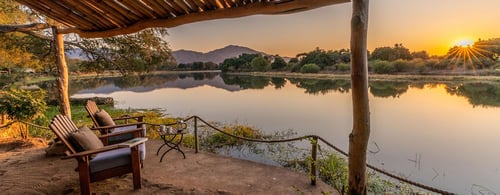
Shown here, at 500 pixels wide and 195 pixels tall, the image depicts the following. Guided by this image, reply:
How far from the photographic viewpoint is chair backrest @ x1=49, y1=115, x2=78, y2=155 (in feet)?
9.13

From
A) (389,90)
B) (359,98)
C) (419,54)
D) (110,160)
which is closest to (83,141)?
(110,160)

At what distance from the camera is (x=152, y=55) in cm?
803

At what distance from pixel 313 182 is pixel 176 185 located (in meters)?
1.75

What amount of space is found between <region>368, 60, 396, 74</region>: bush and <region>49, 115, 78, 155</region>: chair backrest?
3220 centimetres

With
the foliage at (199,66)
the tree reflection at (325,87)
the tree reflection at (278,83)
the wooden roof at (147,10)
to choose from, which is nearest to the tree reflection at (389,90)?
the tree reflection at (325,87)

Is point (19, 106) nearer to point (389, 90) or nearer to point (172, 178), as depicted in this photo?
point (172, 178)

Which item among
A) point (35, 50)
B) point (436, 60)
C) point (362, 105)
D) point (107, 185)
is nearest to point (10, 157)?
point (107, 185)

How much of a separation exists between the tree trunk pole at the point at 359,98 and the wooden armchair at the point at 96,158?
233 cm

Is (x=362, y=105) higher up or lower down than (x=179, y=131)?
higher up

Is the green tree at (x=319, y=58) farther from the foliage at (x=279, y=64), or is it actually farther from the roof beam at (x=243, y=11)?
the roof beam at (x=243, y=11)

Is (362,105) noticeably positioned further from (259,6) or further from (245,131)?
(245,131)

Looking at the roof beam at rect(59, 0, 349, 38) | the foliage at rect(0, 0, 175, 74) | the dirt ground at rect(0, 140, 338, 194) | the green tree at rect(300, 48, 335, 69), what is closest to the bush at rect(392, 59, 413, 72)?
the green tree at rect(300, 48, 335, 69)

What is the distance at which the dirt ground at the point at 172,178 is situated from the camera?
3217 mm

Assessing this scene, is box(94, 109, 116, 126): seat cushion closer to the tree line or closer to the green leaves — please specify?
the green leaves
